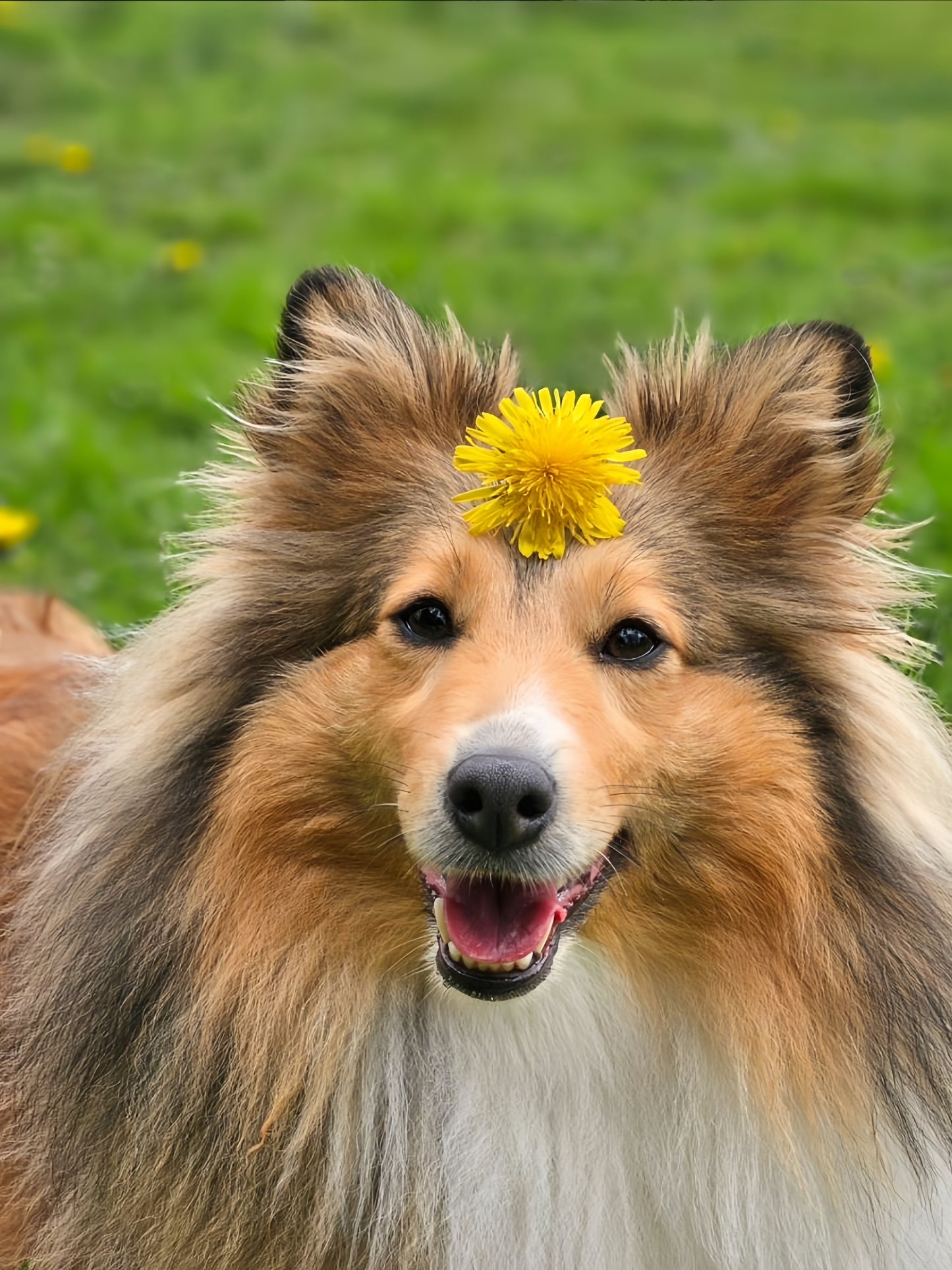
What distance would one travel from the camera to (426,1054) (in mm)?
2998

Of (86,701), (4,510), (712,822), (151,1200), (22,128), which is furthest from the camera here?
(22,128)

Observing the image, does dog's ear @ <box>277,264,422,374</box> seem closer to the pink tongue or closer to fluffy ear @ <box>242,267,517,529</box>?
fluffy ear @ <box>242,267,517,529</box>

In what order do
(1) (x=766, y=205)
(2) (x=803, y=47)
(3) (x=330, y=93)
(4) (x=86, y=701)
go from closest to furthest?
(4) (x=86, y=701), (1) (x=766, y=205), (3) (x=330, y=93), (2) (x=803, y=47)

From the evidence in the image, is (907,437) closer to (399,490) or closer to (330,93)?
(399,490)

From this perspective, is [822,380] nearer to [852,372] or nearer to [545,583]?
[852,372]

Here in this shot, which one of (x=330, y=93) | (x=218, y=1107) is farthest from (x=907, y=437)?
(x=330, y=93)

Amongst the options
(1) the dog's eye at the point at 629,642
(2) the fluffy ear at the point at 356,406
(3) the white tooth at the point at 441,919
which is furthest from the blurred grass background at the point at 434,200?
(3) the white tooth at the point at 441,919

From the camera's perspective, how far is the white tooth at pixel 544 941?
280 cm

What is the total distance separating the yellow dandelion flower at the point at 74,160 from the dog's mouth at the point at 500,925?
754 centimetres

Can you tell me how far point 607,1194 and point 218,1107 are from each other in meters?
0.74

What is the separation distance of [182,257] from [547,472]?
233 inches

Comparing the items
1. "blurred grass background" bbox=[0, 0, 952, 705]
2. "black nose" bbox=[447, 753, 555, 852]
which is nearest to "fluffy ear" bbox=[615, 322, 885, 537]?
"black nose" bbox=[447, 753, 555, 852]

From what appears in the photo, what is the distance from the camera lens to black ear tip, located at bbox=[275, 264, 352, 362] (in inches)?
127

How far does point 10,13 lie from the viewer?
10.8 meters
